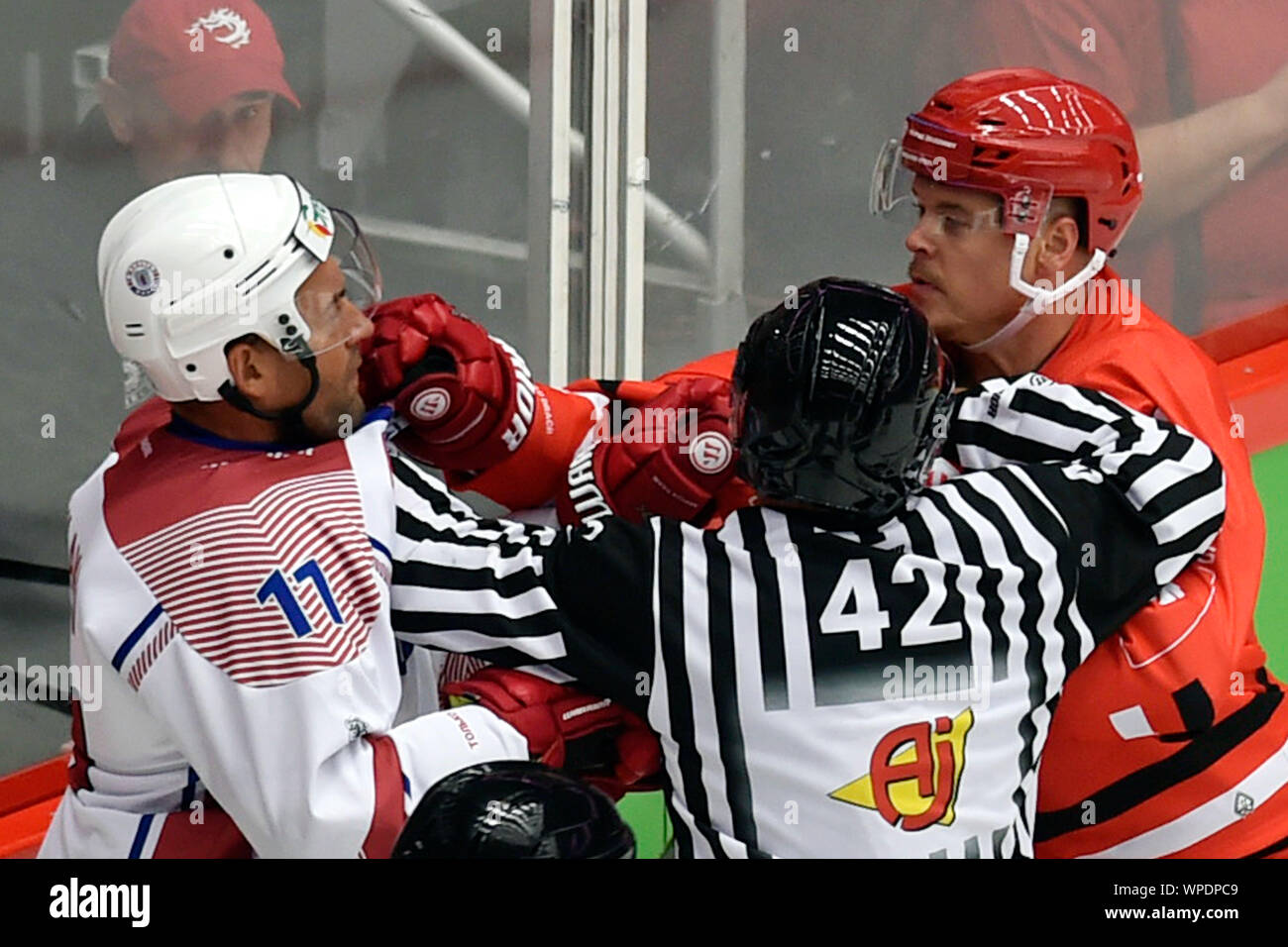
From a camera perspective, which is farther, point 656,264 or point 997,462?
point 656,264

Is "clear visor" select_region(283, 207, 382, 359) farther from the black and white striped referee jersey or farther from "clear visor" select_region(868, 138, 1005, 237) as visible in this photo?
"clear visor" select_region(868, 138, 1005, 237)

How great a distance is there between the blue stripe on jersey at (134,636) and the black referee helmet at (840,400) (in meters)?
0.48

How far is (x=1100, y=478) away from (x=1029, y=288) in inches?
13.1

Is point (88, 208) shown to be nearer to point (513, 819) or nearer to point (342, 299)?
point (342, 299)

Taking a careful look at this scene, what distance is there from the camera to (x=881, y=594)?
1.55 m

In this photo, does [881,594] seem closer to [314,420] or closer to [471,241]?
[314,420]

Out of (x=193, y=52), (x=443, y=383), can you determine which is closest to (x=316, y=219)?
(x=443, y=383)

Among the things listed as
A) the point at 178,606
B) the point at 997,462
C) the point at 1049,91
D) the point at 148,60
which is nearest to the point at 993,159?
the point at 1049,91

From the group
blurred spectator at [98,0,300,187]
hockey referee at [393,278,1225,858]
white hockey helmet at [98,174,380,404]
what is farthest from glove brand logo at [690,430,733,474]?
blurred spectator at [98,0,300,187]

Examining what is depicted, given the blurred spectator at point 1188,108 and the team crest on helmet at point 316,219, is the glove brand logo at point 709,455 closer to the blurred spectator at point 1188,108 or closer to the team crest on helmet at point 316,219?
the team crest on helmet at point 316,219

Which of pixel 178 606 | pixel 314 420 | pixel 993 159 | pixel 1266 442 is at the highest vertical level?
pixel 993 159

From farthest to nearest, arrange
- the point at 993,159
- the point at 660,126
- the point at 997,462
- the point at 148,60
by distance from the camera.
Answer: the point at 660,126 < the point at 148,60 < the point at 993,159 < the point at 997,462

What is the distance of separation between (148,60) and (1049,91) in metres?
1.13

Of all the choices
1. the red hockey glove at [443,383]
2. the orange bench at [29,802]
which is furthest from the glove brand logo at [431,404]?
the orange bench at [29,802]
